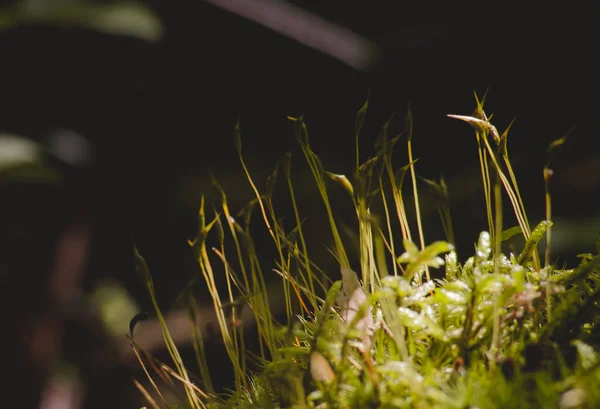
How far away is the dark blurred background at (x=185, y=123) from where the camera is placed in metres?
2.28

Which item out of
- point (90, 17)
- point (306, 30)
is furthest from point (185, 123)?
point (306, 30)

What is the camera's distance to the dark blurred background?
2.28 metres

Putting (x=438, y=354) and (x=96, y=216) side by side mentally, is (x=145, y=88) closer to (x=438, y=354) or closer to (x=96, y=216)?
(x=96, y=216)

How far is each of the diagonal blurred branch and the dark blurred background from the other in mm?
15

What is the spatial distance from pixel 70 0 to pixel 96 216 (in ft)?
3.40

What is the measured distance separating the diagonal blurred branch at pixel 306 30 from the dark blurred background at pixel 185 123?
15 millimetres

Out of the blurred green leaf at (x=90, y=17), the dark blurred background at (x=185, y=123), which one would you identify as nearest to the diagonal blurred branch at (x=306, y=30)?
the dark blurred background at (x=185, y=123)

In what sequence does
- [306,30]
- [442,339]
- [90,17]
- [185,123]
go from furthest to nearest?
[185,123] → [90,17] → [306,30] → [442,339]

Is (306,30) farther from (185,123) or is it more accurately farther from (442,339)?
(442,339)

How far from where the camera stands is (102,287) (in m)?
2.58

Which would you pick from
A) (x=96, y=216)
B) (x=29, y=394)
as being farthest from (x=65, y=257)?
(x=29, y=394)

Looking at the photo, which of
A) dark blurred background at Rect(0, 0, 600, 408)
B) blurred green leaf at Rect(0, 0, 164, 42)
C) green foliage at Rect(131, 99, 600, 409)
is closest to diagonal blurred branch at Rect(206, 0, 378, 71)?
dark blurred background at Rect(0, 0, 600, 408)

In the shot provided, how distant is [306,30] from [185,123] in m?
1.47

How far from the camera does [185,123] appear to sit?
325cm
